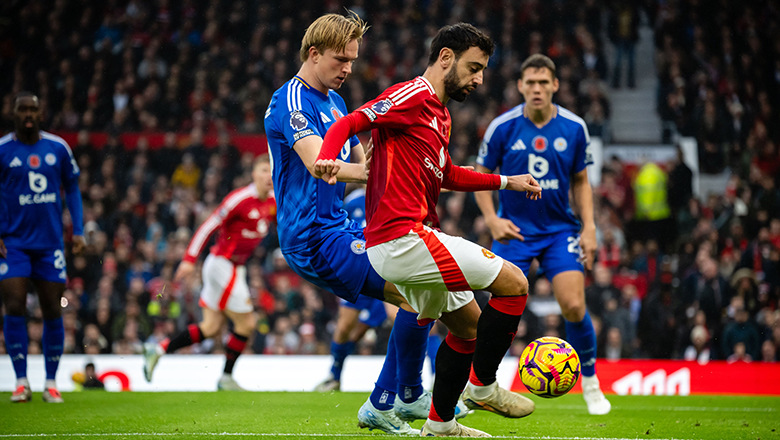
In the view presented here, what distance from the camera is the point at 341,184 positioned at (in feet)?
14.8

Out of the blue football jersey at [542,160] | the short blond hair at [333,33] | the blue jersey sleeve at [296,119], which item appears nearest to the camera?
the blue jersey sleeve at [296,119]

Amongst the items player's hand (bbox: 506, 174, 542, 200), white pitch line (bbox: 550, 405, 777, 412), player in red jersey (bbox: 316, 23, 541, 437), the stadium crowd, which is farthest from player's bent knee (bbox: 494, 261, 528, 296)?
the stadium crowd

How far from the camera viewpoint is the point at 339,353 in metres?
8.30

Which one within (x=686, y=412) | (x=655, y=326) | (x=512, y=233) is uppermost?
(x=512, y=233)

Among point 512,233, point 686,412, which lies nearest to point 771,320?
point 686,412

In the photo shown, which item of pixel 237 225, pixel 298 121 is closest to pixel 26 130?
pixel 237 225

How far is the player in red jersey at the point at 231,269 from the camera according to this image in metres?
8.27

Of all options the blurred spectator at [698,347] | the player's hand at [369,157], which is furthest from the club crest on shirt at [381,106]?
the blurred spectator at [698,347]

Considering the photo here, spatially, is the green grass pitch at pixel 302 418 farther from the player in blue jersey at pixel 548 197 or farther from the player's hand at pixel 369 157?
the player's hand at pixel 369 157

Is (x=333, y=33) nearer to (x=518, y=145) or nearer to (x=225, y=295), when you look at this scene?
(x=518, y=145)

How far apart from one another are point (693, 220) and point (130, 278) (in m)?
9.94

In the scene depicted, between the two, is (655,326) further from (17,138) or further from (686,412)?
(17,138)

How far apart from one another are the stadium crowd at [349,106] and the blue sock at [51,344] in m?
4.45

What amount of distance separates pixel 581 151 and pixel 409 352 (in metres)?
2.61
